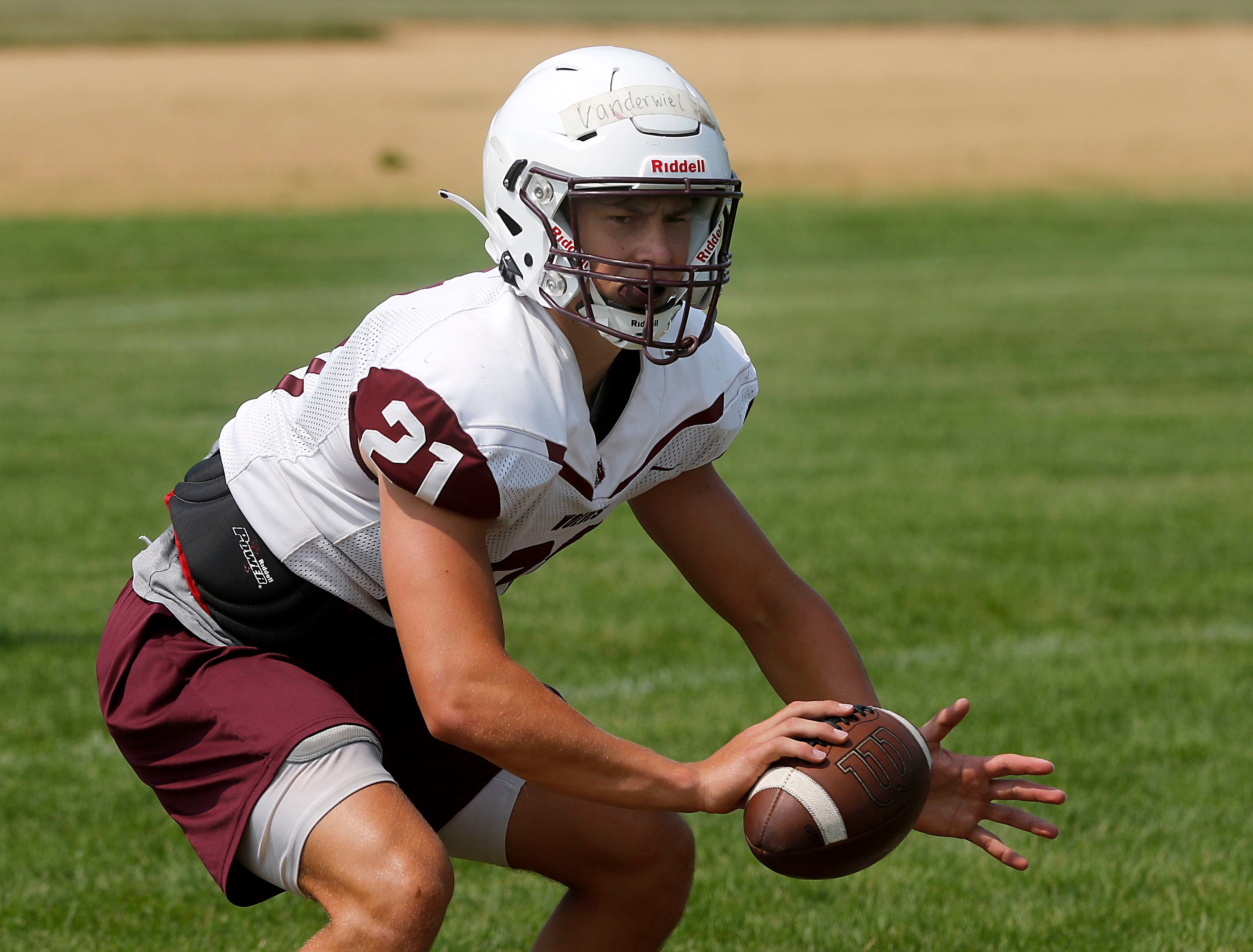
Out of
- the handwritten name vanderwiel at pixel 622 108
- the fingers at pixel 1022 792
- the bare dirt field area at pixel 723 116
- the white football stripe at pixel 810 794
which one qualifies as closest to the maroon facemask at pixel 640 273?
the handwritten name vanderwiel at pixel 622 108

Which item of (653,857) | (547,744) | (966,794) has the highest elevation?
(547,744)

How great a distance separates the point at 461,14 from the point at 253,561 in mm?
85081

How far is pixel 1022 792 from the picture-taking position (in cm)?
310

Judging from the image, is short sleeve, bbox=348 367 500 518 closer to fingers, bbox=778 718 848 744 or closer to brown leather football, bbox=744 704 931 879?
fingers, bbox=778 718 848 744

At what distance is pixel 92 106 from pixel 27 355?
27.7 m

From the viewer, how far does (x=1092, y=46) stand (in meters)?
57.0

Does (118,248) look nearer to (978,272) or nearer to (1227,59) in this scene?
(978,272)

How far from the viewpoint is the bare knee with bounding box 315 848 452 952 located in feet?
8.57

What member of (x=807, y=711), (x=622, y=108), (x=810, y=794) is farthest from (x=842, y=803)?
(x=622, y=108)

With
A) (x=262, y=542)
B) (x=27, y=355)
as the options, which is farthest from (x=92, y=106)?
(x=262, y=542)

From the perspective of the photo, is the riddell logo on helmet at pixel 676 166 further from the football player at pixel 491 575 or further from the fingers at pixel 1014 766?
the fingers at pixel 1014 766

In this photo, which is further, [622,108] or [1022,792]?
[1022,792]

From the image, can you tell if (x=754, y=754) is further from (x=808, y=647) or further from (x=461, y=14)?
(x=461, y=14)

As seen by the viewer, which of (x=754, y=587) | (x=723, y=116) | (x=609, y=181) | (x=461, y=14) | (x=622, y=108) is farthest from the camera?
(x=461, y=14)
